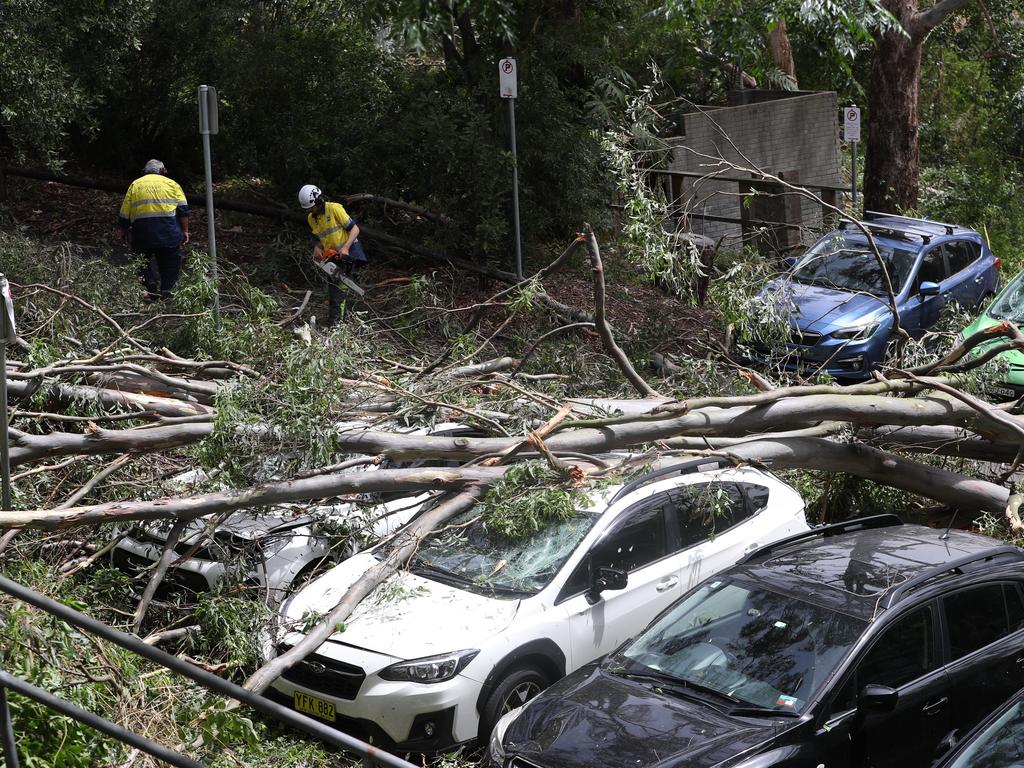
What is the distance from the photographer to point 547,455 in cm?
711

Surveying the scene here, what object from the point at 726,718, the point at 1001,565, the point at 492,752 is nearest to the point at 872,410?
the point at 1001,565

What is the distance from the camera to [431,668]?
6.19 metres

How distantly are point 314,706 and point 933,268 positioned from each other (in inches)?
389

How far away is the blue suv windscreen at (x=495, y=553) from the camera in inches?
267

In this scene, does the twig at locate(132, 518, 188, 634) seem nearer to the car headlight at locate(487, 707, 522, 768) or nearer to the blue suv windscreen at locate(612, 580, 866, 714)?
the car headlight at locate(487, 707, 522, 768)

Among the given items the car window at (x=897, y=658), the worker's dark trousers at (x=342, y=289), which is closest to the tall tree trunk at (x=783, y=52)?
the worker's dark trousers at (x=342, y=289)

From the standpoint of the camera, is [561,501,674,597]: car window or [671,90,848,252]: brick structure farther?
[671,90,848,252]: brick structure

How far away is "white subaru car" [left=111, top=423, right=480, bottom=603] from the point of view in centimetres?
713

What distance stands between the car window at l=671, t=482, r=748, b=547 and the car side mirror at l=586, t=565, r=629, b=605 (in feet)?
2.60

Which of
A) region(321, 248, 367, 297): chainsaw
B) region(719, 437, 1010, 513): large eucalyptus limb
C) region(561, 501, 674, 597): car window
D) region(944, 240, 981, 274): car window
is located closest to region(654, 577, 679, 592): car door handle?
region(561, 501, 674, 597): car window

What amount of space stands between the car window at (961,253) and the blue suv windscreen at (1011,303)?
5.30ft

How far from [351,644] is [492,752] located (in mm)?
1283

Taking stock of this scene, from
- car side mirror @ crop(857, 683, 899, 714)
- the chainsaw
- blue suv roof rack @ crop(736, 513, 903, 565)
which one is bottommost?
car side mirror @ crop(857, 683, 899, 714)

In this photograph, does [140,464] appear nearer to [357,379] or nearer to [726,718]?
[357,379]
